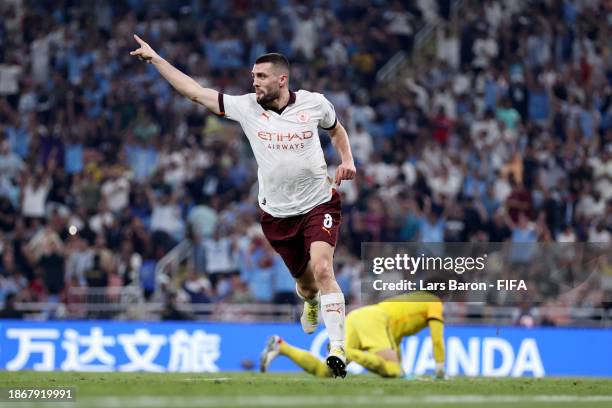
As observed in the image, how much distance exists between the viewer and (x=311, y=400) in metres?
10.3

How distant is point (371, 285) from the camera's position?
22.4 metres

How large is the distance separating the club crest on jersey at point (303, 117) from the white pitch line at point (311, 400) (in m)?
2.98

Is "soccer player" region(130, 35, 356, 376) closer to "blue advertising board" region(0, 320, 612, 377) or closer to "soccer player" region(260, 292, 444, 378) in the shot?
"soccer player" region(260, 292, 444, 378)

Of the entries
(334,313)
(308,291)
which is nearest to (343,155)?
(334,313)

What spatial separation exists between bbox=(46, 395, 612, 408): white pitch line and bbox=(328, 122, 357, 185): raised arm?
2249 mm

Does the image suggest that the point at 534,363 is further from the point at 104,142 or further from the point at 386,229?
the point at 104,142

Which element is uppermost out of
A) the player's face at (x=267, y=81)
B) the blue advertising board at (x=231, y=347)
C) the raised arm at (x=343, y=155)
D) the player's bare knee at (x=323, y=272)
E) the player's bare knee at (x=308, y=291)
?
the player's face at (x=267, y=81)

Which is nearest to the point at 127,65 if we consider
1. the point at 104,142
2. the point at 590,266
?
the point at 104,142

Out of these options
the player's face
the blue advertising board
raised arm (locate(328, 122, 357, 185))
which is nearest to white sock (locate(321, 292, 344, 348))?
raised arm (locate(328, 122, 357, 185))

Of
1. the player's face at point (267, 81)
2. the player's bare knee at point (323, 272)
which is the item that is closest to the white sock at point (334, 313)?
the player's bare knee at point (323, 272)

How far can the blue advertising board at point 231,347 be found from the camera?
845 inches

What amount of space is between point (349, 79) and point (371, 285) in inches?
282

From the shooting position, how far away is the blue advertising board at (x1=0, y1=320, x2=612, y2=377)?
→ 2145cm

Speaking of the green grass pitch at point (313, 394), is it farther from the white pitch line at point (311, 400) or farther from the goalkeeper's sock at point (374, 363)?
the goalkeeper's sock at point (374, 363)
